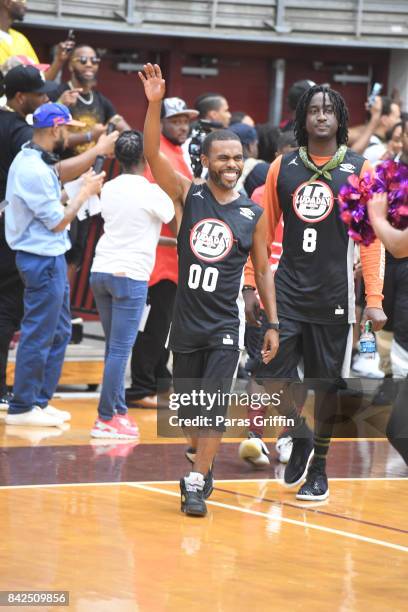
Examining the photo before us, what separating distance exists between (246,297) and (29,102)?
3.08 m

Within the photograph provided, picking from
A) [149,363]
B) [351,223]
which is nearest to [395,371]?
[149,363]

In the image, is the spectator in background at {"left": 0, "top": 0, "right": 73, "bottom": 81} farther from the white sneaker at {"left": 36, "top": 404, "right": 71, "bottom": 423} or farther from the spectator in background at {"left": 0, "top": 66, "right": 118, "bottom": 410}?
the white sneaker at {"left": 36, "top": 404, "right": 71, "bottom": 423}

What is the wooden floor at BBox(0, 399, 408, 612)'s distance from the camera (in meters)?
5.78

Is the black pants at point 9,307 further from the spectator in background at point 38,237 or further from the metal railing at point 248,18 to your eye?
the metal railing at point 248,18

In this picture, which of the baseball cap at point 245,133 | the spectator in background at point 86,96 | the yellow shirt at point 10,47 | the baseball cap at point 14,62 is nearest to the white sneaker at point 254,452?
the baseball cap at point 245,133

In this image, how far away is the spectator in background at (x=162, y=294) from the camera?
10656 millimetres

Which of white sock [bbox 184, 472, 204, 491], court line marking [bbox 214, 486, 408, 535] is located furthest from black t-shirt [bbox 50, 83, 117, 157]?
white sock [bbox 184, 472, 204, 491]

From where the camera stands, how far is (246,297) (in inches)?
303

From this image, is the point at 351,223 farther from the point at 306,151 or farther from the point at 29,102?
the point at 29,102

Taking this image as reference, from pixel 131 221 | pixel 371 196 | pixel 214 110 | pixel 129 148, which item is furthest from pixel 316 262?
pixel 214 110

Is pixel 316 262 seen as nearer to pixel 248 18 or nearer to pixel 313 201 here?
pixel 313 201

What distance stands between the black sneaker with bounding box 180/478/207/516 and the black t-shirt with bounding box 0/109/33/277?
11.1ft

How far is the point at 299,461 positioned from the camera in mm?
7984

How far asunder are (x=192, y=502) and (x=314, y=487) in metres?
0.85
